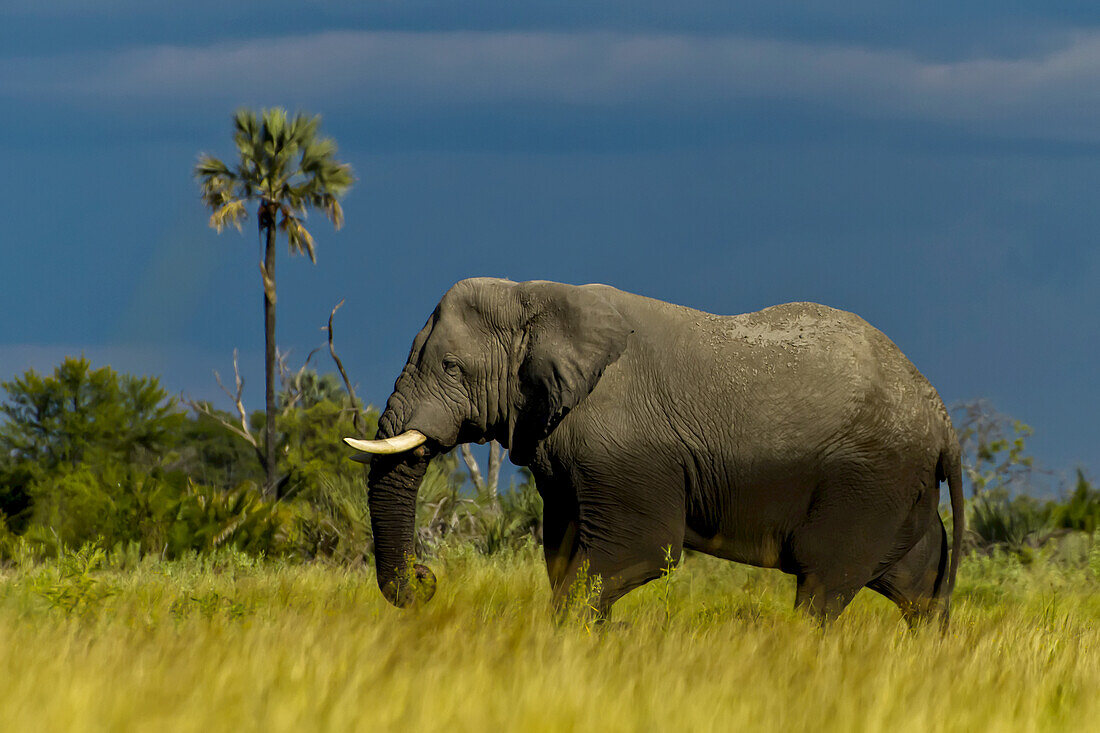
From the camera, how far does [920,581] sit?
30.9 ft

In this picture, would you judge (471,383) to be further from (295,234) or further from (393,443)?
(295,234)

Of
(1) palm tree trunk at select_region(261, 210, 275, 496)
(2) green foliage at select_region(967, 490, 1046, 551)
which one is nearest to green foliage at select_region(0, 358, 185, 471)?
(1) palm tree trunk at select_region(261, 210, 275, 496)

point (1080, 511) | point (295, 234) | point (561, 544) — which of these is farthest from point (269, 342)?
point (561, 544)

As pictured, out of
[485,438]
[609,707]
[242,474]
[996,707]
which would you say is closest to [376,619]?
[485,438]

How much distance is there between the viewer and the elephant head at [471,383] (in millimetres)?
8438

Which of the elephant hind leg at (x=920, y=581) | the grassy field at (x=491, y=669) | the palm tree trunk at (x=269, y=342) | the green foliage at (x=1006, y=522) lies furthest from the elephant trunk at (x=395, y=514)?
the palm tree trunk at (x=269, y=342)

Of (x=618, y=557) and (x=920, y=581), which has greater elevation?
(x=618, y=557)

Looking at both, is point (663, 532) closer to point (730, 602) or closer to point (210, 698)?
point (730, 602)

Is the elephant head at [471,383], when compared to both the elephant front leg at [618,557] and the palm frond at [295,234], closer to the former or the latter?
the elephant front leg at [618,557]

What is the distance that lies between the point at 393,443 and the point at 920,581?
4030 millimetres

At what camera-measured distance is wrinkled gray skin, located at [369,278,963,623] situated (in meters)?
8.23

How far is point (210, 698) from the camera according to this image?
5.10 m

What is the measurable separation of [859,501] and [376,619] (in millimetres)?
3233

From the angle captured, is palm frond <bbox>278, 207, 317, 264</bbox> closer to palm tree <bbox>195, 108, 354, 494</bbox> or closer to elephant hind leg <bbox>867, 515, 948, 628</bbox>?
palm tree <bbox>195, 108, 354, 494</bbox>
